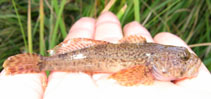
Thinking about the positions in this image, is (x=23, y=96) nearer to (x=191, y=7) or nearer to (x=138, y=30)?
(x=138, y=30)

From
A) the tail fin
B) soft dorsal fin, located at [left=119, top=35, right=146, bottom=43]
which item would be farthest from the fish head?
the tail fin

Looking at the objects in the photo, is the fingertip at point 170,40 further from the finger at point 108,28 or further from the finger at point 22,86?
the finger at point 22,86

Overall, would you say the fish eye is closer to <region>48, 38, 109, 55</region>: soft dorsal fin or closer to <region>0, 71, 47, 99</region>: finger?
<region>48, 38, 109, 55</region>: soft dorsal fin

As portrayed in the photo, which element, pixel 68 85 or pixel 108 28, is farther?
pixel 108 28

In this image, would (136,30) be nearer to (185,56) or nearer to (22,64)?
(185,56)

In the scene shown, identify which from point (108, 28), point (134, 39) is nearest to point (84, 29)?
point (108, 28)

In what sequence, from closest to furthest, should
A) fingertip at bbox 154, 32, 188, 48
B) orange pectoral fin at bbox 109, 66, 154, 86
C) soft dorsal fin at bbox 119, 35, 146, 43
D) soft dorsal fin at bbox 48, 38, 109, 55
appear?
orange pectoral fin at bbox 109, 66, 154, 86 < soft dorsal fin at bbox 48, 38, 109, 55 < soft dorsal fin at bbox 119, 35, 146, 43 < fingertip at bbox 154, 32, 188, 48
